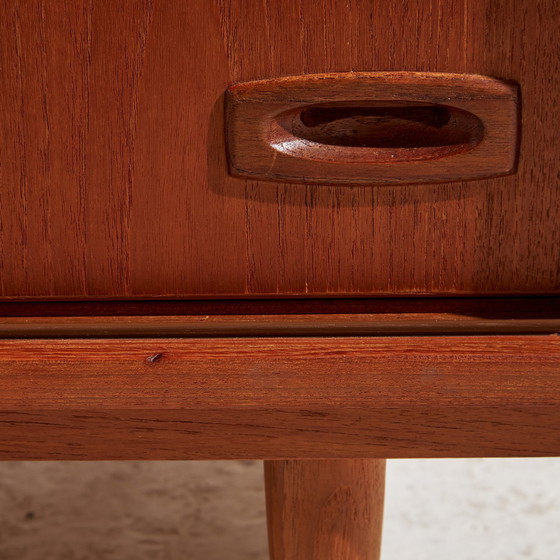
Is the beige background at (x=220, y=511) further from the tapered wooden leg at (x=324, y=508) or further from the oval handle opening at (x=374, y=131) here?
the oval handle opening at (x=374, y=131)

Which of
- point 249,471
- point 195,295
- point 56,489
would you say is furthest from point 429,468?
point 195,295

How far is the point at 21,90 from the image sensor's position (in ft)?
0.71

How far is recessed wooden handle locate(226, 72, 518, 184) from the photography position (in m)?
0.21

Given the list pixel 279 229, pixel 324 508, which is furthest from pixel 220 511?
pixel 279 229

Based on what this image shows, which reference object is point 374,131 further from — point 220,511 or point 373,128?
point 220,511

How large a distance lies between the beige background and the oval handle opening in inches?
10.5

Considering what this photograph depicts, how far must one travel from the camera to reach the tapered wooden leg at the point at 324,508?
1.00 feet

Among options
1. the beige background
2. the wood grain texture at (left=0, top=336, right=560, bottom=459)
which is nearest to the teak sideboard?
the wood grain texture at (left=0, top=336, right=560, bottom=459)

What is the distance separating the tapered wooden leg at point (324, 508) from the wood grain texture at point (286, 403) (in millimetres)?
109

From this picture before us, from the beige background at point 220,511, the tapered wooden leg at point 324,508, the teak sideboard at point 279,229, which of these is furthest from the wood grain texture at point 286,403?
the beige background at point 220,511

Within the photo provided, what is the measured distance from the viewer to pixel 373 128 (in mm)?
230

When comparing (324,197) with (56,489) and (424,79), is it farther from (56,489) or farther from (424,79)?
(56,489)

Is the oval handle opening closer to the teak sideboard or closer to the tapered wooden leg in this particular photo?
the teak sideboard

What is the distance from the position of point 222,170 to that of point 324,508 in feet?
0.49
